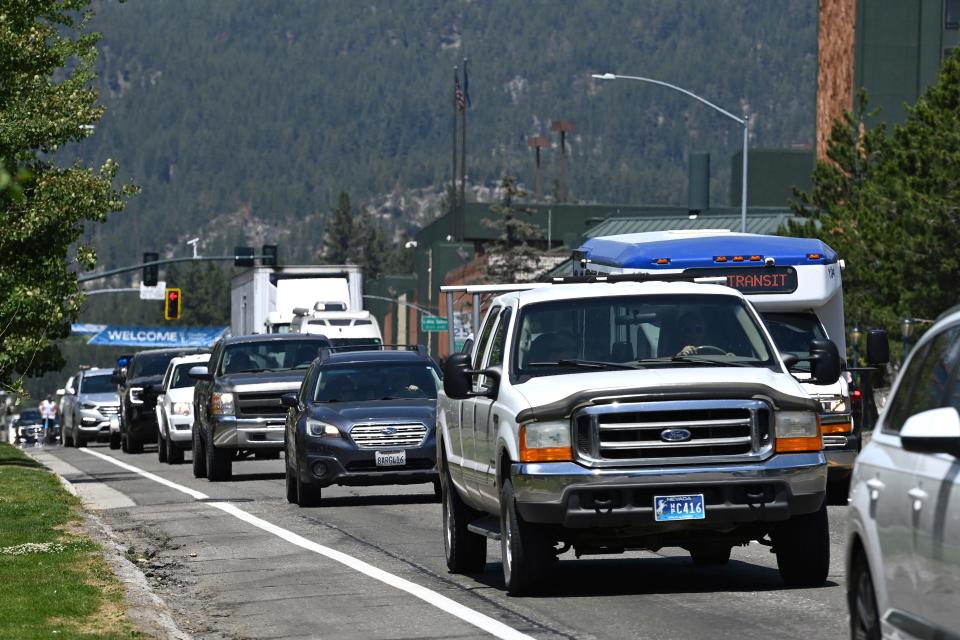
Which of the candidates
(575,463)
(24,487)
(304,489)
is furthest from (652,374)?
(24,487)

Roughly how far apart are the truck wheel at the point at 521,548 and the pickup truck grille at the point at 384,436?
9484 mm

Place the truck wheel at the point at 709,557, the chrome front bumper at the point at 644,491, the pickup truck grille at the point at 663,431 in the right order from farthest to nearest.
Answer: the truck wheel at the point at 709,557
the pickup truck grille at the point at 663,431
the chrome front bumper at the point at 644,491

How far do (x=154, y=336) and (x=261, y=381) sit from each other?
394ft

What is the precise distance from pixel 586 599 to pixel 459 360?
196 cm

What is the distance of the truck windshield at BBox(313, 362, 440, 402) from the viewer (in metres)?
23.4

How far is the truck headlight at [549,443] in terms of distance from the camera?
12.3 meters

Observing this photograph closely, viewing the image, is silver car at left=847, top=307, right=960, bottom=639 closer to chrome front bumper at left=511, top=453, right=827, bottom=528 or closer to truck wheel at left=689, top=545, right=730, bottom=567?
chrome front bumper at left=511, top=453, right=827, bottom=528

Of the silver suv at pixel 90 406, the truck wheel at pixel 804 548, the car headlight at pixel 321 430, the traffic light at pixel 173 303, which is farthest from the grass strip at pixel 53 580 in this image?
the traffic light at pixel 173 303

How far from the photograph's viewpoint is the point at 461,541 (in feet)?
47.7

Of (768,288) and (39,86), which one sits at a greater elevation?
(39,86)

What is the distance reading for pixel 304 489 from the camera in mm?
22250

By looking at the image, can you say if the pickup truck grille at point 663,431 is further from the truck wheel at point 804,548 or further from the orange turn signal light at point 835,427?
the orange turn signal light at point 835,427

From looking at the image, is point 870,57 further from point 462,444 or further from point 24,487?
point 462,444

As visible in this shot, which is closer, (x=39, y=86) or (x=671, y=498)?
(x=671, y=498)
